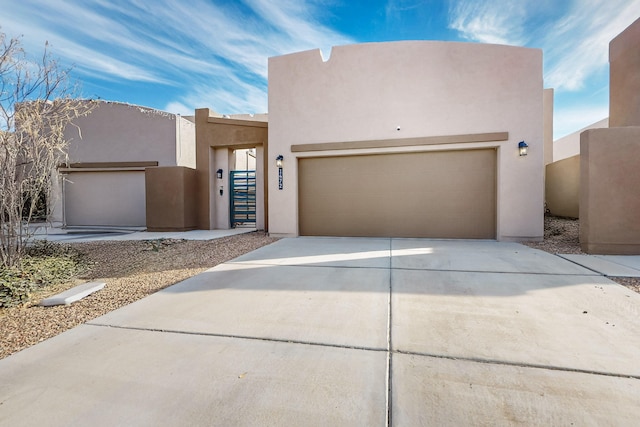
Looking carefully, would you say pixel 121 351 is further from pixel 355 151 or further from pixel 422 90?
pixel 422 90

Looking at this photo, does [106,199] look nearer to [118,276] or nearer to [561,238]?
[118,276]

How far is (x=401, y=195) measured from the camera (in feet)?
25.1

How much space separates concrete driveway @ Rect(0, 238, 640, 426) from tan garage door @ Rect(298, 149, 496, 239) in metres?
3.82

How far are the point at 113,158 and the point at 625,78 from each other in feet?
59.9

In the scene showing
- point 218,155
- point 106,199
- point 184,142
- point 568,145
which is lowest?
point 106,199

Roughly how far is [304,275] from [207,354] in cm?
212

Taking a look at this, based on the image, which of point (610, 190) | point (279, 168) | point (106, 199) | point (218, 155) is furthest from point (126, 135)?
point (610, 190)

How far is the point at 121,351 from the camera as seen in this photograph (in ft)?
6.97

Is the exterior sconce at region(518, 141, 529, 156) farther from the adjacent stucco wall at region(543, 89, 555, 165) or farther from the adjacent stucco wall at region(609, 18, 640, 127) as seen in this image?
the adjacent stucco wall at region(543, 89, 555, 165)

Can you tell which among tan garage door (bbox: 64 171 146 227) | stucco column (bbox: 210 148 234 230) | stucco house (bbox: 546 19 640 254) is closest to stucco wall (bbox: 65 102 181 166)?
tan garage door (bbox: 64 171 146 227)

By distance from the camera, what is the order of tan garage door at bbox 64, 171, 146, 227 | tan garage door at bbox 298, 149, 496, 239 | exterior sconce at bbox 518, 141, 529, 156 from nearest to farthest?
1. exterior sconce at bbox 518, 141, 529, 156
2. tan garage door at bbox 298, 149, 496, 239
3. tan garage door at bbox 64, 171, 146, 227

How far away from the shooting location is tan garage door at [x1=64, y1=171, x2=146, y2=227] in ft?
38.8

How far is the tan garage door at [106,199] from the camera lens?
1181 centimetres

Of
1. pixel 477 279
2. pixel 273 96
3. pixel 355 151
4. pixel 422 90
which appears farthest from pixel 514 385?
pixel 273 96
